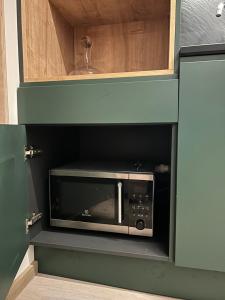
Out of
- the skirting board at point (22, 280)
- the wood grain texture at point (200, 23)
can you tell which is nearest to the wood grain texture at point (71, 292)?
the skirting board at point (22, 280)

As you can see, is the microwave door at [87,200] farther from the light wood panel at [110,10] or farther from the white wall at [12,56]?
the light wood panel at [110,10]

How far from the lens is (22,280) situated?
89cm

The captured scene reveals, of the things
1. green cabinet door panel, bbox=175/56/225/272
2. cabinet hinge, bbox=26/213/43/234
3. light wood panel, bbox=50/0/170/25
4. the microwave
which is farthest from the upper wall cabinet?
cabinet hinge, bbox=26/213/43/234

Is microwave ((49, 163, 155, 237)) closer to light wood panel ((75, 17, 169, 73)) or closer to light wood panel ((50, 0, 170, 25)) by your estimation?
light wood panel ((75, 17, 169, 73))

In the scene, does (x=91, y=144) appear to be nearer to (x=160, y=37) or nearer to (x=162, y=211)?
(x=162, y=211)

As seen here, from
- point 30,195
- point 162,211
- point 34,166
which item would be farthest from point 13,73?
point 162,211

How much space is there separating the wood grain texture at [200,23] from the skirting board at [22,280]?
1.09m

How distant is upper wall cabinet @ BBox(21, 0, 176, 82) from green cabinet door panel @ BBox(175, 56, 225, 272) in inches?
11.3

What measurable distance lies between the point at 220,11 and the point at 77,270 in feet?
3.79

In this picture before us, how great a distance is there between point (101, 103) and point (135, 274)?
706mm

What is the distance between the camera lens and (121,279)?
35.9 inches

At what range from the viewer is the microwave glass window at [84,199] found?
911 mm

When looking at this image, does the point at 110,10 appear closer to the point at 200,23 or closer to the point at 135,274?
the point at 200,23

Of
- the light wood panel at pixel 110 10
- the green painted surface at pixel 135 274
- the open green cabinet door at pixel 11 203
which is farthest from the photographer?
the light wood panel at pixel 110 10
